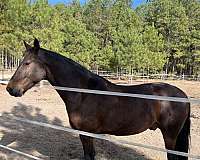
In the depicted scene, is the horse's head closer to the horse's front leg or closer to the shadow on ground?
the horse's front leg

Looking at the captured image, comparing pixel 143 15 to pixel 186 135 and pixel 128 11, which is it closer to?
pixel 128 11

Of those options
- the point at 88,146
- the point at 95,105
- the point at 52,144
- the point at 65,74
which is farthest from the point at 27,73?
the point at 52,144

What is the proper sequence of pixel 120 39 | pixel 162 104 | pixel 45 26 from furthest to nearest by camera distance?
pixel 120 39 < pixel 45 26 < pixel 162 104

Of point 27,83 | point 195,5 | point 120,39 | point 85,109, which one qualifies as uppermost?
point 195,5

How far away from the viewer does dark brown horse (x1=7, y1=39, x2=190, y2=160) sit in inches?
152

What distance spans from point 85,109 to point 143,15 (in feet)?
169

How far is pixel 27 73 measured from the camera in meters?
3.80

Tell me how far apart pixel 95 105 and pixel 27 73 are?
0.88 metres

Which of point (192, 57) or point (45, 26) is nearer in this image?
point (45, 26)

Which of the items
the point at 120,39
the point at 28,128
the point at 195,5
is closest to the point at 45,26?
the point at 120,39

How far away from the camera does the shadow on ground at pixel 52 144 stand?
528 cm

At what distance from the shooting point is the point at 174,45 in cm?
4659

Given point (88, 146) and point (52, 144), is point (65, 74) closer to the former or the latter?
point (88, 146)

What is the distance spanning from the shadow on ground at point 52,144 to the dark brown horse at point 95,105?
126 cm
